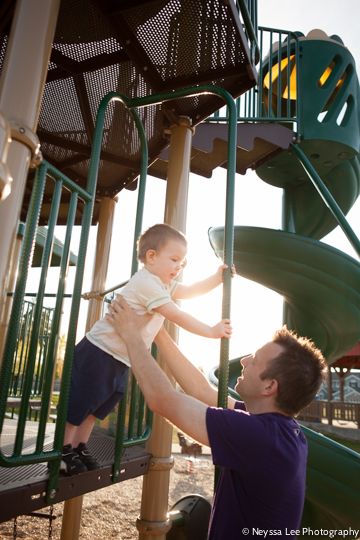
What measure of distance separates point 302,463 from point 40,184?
1.31 meters

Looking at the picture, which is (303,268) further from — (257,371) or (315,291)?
(257,371)

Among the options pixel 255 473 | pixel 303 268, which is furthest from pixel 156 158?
pixel 255 473

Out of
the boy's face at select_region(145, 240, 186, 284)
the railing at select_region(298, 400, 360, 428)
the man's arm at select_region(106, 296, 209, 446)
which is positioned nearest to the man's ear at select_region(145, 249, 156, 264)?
the boy's face at select_region(145, 240, 186, 284)

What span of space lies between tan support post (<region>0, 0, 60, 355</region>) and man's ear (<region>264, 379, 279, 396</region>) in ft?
3.13

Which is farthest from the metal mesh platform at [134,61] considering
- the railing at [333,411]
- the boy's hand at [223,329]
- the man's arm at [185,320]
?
the railing at [333,411]

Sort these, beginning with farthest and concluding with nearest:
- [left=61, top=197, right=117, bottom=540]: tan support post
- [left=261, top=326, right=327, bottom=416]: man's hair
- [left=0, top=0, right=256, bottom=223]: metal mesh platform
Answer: [left=61, top=197, right=117, bottom=540]: tan support post
[left=0, top=0, right=256, bottom=223]: metal mesh platform
[left=261, top=326, right=327, bottom=416]: man's hair

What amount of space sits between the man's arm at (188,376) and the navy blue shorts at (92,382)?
33cm

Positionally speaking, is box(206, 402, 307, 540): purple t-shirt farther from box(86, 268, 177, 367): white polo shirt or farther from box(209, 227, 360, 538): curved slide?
box(209, 227, 360, 538): curved slide

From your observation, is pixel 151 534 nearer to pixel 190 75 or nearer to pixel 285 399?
pixel 285 399

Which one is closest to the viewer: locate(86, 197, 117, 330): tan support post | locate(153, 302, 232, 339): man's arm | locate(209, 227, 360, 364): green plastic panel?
locate(153, 302, 232, 339): man's arm

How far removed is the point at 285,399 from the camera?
58.6 inches

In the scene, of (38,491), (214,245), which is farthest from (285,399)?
(214,245)

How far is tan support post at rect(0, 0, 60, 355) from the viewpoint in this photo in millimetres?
1228

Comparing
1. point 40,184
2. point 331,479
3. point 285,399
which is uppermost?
point 40,184
